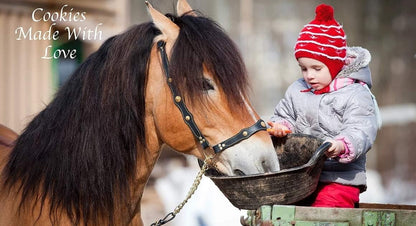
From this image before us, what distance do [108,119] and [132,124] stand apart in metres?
0.11

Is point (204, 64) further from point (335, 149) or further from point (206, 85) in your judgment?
point (335, 149)

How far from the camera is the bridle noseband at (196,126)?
290 cm

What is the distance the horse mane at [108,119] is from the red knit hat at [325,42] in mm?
474

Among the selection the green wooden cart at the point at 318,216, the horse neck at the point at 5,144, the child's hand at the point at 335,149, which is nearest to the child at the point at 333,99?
the child's hand at the point at 335,149

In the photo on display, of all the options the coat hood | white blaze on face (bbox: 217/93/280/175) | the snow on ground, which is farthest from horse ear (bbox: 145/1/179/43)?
the snow on ground

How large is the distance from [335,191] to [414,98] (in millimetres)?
12760

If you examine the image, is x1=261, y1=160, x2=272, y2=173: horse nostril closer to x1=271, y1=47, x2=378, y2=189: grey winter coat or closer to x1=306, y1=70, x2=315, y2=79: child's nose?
x1=271, y1=47, x2=378, y2=189: grey winter coat

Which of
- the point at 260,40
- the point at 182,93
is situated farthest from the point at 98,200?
the point at 260,40

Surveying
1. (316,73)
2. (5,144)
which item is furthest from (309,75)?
(5,144)

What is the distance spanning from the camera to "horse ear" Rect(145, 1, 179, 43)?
121 inches

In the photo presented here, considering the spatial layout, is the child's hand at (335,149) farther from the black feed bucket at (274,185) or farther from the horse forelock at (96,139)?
the horse forelock at (96,139)

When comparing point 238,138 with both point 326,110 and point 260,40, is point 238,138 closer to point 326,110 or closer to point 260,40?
point 326,110

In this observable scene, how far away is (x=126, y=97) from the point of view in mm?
3010

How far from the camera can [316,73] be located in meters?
3.40
